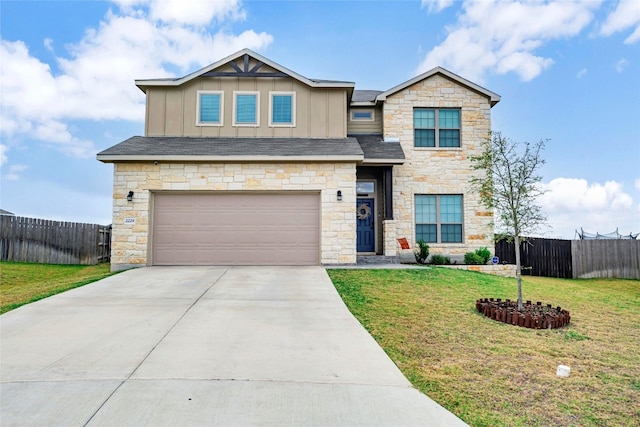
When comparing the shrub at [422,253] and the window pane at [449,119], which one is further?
the window pane at [449,119]

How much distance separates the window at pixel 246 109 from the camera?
14.0m

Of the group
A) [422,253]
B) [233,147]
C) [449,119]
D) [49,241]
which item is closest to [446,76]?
[449,119]

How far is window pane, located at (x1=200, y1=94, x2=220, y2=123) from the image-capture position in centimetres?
1398

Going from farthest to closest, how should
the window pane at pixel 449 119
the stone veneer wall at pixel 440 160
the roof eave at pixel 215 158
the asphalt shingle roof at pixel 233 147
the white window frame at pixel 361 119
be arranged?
the white window frame at pixel 361 119
the window pane at pixel 449 119
the stone veneer wall at pixel 440 160
the asphalt shingle roof at pixel 233 147
the roof eave at pixel 215 158

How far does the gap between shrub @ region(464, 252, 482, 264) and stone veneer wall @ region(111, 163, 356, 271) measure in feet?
14.2

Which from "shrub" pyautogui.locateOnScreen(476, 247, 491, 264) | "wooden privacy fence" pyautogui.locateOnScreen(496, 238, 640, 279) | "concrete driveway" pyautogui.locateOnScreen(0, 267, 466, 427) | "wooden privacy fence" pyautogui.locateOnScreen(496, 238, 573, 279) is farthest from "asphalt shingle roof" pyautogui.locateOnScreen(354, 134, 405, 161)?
"concrete driveway" pyautogui.locateOnScreen(0, 267, 466, 427)

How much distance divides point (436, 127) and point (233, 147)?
7.48 metres

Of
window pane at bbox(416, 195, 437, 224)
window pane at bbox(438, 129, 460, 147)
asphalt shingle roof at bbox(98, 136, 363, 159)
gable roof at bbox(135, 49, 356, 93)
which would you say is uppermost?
gable roof at bbox(135, 49, 356, 93)

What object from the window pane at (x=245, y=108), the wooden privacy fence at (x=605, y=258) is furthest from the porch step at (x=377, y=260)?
the wooden privacy fence at (x=605, y=258)

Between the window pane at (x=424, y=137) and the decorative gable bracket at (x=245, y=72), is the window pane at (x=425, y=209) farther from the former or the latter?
the decorative gable bracket at (x=245, y=72)

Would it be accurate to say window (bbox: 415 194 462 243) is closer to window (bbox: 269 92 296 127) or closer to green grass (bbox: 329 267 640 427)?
green grass (bbox: 329 267 640 427)

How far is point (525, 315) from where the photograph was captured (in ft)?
22.7

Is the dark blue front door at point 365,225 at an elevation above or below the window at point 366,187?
below

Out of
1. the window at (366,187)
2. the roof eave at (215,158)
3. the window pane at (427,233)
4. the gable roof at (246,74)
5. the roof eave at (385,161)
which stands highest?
the gable roof at (246,74)
